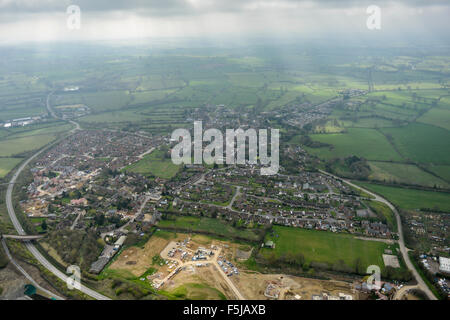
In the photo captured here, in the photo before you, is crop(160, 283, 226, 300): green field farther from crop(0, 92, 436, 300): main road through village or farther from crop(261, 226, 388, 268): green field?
crop(261, 226, 388, 268): green field

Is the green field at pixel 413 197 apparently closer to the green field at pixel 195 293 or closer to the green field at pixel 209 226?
the green field at pixel 209 226

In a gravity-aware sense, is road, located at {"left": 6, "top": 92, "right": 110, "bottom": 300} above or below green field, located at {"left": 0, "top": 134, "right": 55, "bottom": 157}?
below

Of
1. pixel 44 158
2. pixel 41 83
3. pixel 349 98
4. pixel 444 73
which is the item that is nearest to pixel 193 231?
pixel 44 158

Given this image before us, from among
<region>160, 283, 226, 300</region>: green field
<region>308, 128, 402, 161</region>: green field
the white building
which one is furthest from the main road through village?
<region>308, 128, 402, 161</region>: green field

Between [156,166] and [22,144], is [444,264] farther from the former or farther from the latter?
[22,144]

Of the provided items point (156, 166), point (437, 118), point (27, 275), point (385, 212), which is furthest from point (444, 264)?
point (437, 118)

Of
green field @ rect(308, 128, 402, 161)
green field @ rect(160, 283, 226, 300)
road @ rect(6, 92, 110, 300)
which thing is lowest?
green field @ rect(160, 283, 226, 300)

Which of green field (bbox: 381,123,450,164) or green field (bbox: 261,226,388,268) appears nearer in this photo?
green field (bbox: 261,226,388,268)

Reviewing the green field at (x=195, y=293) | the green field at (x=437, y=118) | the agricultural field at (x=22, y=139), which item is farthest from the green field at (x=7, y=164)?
the green field at (x=437, y=118)
